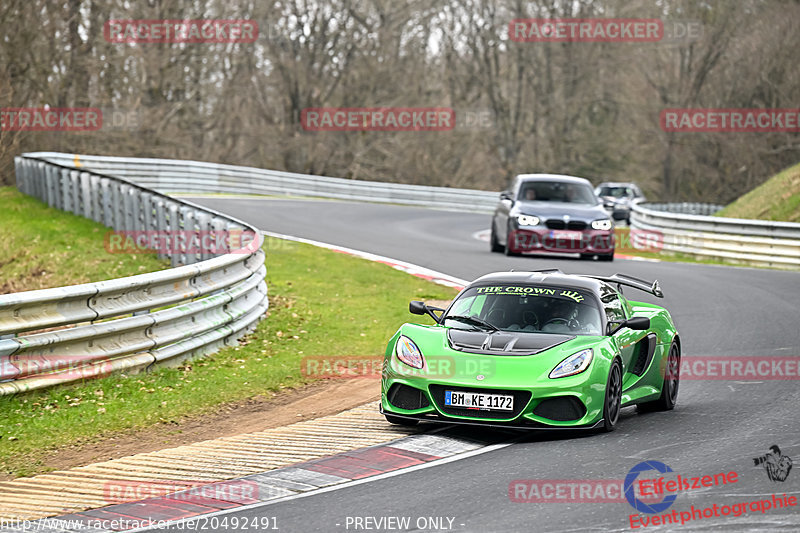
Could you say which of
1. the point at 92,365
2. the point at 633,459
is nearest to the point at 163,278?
the point at 92,365

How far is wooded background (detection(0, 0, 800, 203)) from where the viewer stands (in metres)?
42.1

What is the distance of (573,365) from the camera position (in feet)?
26.8

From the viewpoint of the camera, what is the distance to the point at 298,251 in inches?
814

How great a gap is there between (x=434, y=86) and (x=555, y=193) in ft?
112

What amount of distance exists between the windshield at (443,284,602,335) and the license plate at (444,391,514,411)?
2.98 feet

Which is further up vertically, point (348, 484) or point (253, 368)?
point (348, 484)

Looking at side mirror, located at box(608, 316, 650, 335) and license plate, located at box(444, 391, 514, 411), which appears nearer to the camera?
license plate, located at box(444, 391, 514, 411)
